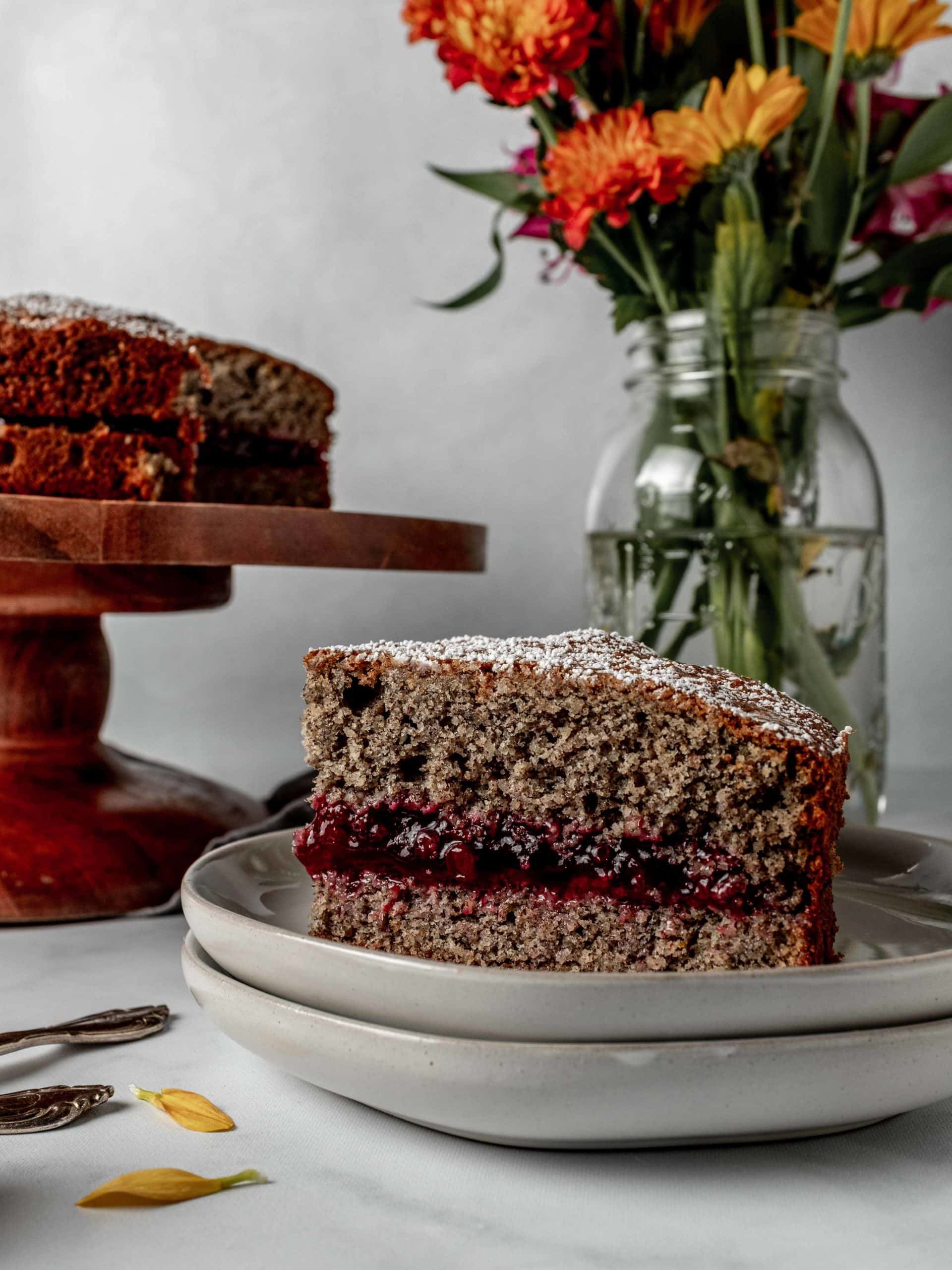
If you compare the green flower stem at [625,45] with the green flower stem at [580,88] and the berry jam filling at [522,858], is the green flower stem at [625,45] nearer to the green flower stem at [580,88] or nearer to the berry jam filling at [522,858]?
the green flower stem at [580,88]

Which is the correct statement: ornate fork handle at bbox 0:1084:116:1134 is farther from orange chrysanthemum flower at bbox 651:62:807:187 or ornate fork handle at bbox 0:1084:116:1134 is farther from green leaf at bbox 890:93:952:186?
green leaf at bbox 890:93:952:186

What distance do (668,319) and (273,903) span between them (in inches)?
50.8

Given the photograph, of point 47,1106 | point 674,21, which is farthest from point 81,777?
point 674,21

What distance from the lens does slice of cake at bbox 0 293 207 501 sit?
7.20ft

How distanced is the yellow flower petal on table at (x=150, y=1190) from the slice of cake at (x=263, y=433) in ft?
6.76

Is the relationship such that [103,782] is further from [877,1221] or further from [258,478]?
[877,1221]

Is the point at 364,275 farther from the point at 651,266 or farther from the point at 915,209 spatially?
the point at 915,209

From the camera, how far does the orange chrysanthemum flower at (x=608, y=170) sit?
194 centimetres

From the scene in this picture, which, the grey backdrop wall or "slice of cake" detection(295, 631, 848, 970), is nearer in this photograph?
"slice of cake" detection(295, 631, 848, 970)

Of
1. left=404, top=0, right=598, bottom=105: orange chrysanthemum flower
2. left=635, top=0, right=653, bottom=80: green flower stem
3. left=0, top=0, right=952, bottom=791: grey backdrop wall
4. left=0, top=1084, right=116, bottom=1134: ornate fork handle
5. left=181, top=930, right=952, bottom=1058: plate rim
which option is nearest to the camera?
left=181, top=930, right=952, bottom=1058: plate rim

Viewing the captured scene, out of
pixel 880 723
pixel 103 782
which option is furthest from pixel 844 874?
pixel 103 782

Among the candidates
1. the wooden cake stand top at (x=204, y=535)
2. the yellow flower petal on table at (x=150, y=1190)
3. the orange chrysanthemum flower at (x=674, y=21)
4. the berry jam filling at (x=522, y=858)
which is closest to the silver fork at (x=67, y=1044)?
the yellow flower petal on table at (x=150, y=1190)

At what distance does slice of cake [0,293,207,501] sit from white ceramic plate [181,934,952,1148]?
56.0 inches

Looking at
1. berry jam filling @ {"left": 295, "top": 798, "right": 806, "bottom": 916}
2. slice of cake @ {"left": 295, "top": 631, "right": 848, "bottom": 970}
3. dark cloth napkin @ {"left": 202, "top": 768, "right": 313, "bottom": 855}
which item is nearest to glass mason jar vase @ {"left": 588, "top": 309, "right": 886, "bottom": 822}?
dark cloth napkin @ {"left": 202, "top": 768, "right": 313, "bottom": 855}
